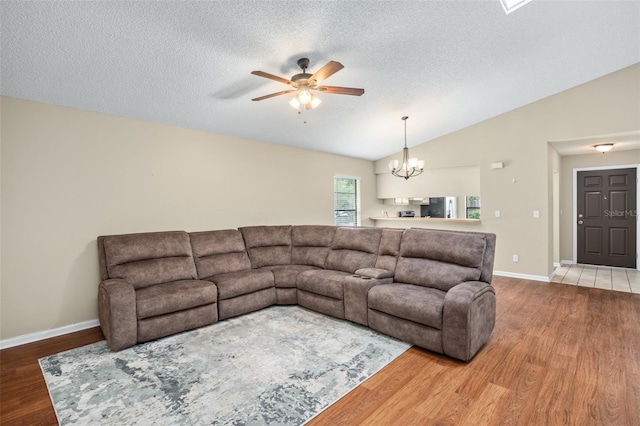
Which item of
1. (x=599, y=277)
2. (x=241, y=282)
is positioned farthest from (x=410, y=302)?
(x=599, y=277)

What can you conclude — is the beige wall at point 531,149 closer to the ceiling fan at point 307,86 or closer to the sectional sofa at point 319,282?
the sectional sofa at point 319,282

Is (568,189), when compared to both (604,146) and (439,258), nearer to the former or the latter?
(604,146)

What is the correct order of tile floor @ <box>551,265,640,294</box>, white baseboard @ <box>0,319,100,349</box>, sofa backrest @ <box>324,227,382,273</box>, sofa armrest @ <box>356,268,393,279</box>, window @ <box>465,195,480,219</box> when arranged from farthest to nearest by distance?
window @ <box>465,195,480,219</box>
tile floor @ <box>551,265,640,294</box>
sofa backrest @ <box>324,227,382,273</box>
sofa armrest @ <box>356,268,393,279</box>
white baseboard @ <box>0,319,100,349</box>

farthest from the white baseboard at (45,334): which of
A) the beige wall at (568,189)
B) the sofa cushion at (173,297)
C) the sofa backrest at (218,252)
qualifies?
the beige wall at (568,189)

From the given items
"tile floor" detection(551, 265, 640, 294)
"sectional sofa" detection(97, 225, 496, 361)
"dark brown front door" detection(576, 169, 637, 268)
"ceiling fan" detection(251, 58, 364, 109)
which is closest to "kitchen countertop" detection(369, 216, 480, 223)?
"tile floor" detection(551, 265, 640, 294)

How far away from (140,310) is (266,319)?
1346 mm

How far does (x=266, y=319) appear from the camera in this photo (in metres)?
3.61

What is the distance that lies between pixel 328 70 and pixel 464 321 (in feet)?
7.90

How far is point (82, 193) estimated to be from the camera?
11.2 feet

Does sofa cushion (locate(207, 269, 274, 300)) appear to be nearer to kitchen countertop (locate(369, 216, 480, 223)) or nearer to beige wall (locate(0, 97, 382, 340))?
beige wall (locate(0, 97, 382, 340))

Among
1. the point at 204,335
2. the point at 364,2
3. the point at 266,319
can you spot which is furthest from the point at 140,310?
the point at 364,2

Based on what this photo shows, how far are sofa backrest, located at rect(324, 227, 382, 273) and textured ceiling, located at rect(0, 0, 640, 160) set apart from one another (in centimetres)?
185

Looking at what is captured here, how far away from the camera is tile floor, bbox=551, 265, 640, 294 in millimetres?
4711

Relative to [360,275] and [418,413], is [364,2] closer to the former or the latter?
[360,275]
